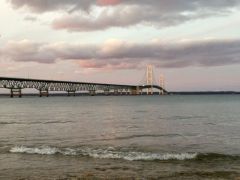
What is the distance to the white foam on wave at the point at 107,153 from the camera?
1089 inches

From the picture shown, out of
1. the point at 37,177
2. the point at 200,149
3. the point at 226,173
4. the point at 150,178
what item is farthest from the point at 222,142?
the point at 37,177

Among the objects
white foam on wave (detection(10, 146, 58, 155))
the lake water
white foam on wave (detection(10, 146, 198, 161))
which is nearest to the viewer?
the lake water

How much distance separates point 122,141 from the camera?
3719 centimetres

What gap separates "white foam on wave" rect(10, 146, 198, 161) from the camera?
2766 centimetres

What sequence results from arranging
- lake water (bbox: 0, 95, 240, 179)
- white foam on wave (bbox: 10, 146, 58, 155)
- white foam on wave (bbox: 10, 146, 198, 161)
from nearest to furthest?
lake water (bbox: 0, 95, 240, 179), white foam on wave (bbox: 10, 146, 198, 161), white foam on wave (bbox: 10, 146, 58, 155)

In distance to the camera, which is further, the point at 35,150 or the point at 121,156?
the point at 35,150

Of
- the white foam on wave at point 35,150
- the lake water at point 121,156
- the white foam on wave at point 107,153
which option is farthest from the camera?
the white foam on wave at point 35,150

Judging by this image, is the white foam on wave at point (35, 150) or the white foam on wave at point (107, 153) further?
the white foam on wave at point (35, 150)

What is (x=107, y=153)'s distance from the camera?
96.9 ft

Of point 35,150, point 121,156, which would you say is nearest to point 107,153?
point 121,156

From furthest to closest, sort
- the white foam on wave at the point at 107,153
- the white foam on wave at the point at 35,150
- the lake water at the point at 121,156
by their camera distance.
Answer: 1. the white foam on wave at the point at 35,150
2. the white foam on wave at the point at 107,153
3. the lake water at the point at 121,156

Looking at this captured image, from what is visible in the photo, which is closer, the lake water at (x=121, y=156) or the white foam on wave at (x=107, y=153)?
the lake water at (x=121, y=156)

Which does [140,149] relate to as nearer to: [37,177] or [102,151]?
[102,151]

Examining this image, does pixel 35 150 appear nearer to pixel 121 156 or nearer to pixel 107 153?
pixel 107 153
